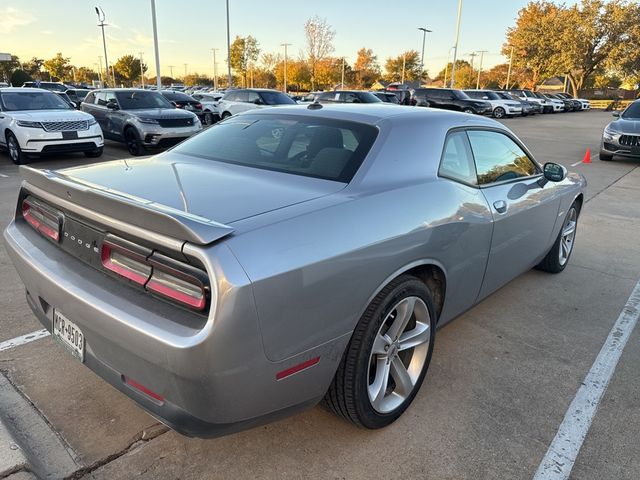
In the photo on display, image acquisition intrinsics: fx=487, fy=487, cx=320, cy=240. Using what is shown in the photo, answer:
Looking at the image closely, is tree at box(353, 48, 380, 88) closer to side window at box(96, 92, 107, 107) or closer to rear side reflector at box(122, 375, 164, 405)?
side window at box(96, 92, 107, 107)

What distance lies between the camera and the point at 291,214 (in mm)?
1935

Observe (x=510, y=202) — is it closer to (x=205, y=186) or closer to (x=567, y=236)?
(x=567, y=236)

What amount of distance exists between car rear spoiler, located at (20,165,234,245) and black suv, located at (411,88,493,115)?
25954mm

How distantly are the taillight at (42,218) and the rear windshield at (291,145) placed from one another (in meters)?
0.94

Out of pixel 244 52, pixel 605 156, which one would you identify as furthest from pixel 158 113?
pixel 244 52

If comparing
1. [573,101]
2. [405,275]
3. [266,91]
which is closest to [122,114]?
[266,91]

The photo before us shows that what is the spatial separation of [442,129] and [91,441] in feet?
8.20

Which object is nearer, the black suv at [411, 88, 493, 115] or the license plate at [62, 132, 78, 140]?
the license plate at [62, 132, 78, 140]

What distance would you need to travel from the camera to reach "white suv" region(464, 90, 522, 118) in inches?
1137

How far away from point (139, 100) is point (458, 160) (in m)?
11.2

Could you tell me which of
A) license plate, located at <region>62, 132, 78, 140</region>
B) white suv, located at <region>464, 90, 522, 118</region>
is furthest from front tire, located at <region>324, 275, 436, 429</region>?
white suv, located at <region>464, 90, 522, 118</region>

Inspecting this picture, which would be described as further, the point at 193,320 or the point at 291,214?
the point at 291,214

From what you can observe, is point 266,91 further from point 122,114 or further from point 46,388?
point 46,388

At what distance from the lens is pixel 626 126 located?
471 inches
